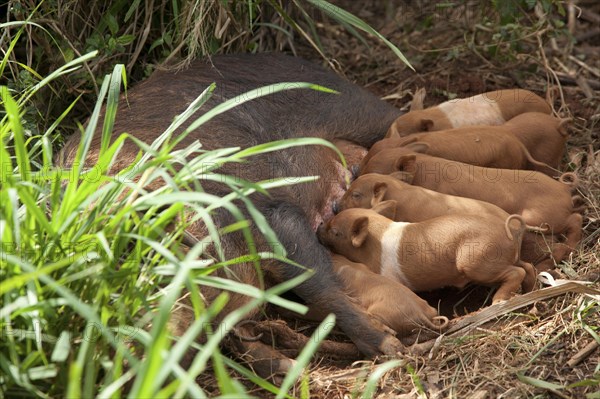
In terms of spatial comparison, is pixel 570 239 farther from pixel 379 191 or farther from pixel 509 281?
pixel 379 191

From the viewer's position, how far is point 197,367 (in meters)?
1.77

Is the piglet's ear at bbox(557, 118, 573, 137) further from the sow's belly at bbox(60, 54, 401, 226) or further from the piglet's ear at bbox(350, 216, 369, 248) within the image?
the piglet's ear at bbox(350, 216, 369, 248)

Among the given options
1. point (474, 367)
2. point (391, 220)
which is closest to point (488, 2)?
point (391, 220)

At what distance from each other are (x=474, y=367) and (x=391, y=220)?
2.41 ft

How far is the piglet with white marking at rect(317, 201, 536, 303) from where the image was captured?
3.01 m

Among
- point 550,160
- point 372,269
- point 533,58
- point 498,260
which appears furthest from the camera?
point 533,58

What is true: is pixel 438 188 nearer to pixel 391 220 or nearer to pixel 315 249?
pixel 391 220

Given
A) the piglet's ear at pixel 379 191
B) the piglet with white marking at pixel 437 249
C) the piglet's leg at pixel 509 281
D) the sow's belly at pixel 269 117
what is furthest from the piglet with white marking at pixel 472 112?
the piglet's leg at pixel 509 281

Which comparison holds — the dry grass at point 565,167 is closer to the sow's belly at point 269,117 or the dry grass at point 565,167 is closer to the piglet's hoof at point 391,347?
the piglet's hoof at point 391,347

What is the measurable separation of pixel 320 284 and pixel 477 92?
1847 millimetres

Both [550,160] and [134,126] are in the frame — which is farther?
[550,160]

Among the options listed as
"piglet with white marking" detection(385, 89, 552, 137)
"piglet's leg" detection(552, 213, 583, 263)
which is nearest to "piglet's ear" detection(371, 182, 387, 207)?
"piglet with white marking" detection(385, 89, 552, 137)

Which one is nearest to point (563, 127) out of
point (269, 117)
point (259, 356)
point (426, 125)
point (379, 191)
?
point (426, 125)

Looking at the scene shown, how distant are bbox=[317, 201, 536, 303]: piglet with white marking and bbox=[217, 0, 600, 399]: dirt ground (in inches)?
5.5
